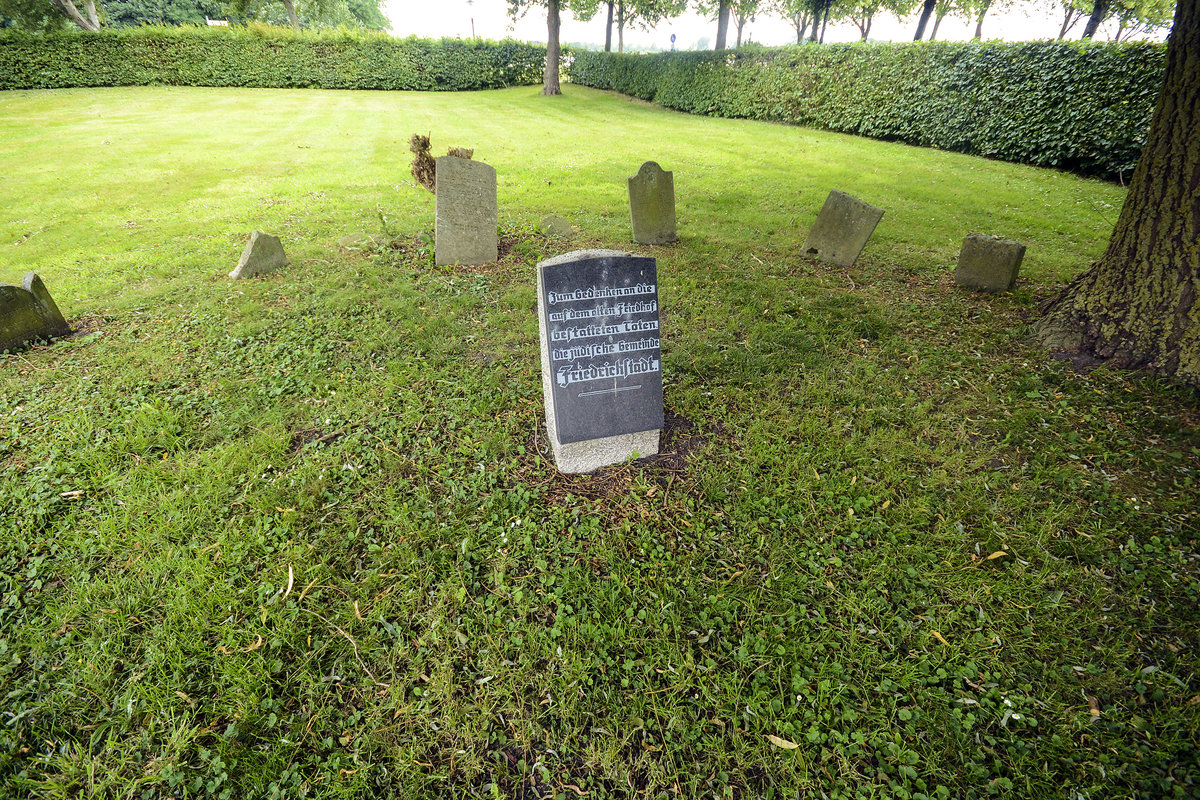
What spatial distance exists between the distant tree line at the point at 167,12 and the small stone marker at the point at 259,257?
31.8 m

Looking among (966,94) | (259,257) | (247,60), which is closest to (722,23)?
(966,94)

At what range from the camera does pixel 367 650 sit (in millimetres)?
2602

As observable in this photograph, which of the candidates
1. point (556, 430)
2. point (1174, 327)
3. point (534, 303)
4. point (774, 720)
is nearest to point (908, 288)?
point (1174, 327)

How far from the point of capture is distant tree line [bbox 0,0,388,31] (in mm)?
26391

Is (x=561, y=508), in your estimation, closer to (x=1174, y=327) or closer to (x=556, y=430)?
(x=556, y=430)

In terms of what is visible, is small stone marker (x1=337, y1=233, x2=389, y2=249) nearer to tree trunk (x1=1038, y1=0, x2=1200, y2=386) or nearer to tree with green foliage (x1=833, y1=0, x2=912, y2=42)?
tree trunk (x1=1038, y1=0, x2=1200, y2=386)

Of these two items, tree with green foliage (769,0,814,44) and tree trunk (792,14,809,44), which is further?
tree trunk (792,14,809,44)

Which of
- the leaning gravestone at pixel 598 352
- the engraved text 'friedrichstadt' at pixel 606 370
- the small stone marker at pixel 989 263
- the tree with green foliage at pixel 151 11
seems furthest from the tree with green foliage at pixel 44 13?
the small stone marker at pixel 989 263

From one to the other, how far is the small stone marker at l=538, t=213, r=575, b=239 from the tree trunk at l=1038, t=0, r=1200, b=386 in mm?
6242

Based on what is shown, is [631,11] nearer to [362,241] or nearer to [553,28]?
[553,28]

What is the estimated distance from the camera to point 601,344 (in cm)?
356

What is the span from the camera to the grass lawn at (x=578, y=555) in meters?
2.21

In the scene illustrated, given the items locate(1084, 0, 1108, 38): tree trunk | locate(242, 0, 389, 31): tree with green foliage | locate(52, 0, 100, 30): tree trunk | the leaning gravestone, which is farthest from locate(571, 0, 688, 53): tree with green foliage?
the leaning gravestone

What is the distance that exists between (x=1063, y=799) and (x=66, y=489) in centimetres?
582
